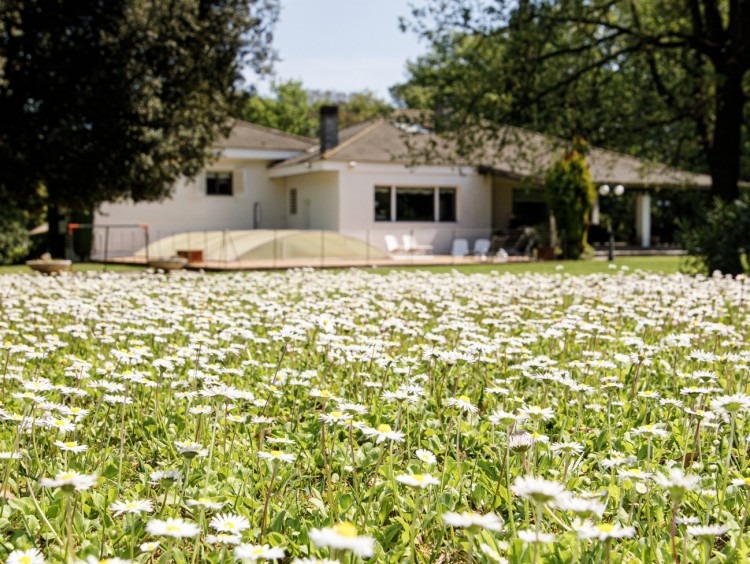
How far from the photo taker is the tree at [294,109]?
178ft

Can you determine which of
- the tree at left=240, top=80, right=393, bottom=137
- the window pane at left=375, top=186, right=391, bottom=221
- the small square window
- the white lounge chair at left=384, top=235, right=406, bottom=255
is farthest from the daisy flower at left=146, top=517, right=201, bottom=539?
the tree at left=240, top=80, right=393, bottom=137

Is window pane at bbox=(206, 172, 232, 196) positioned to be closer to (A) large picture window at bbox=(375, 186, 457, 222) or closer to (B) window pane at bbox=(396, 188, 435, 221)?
(A) large picture window at bbox=(375, 186, 457, 222)

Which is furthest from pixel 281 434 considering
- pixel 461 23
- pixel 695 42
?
pixel 695 42

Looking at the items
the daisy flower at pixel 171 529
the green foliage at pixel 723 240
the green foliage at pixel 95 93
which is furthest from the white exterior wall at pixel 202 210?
the daisy flower at pixel 171 529

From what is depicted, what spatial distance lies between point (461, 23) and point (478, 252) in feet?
38.7

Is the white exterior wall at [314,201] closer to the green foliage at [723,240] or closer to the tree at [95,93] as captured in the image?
the tree at [95,93]

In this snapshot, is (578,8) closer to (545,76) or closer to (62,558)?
(545,76)

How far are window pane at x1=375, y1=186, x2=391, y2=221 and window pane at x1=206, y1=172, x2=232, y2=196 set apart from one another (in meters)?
5.99

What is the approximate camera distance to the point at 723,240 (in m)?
12.6

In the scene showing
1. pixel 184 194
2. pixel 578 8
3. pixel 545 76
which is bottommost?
pixel 184 194

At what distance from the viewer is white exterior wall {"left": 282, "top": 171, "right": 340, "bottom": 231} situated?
2839 cm

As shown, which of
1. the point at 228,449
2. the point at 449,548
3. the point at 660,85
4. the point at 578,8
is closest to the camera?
the point at 449,548

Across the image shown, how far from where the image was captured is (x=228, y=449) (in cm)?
331

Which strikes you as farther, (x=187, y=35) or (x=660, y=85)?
(x=660, y=85)
